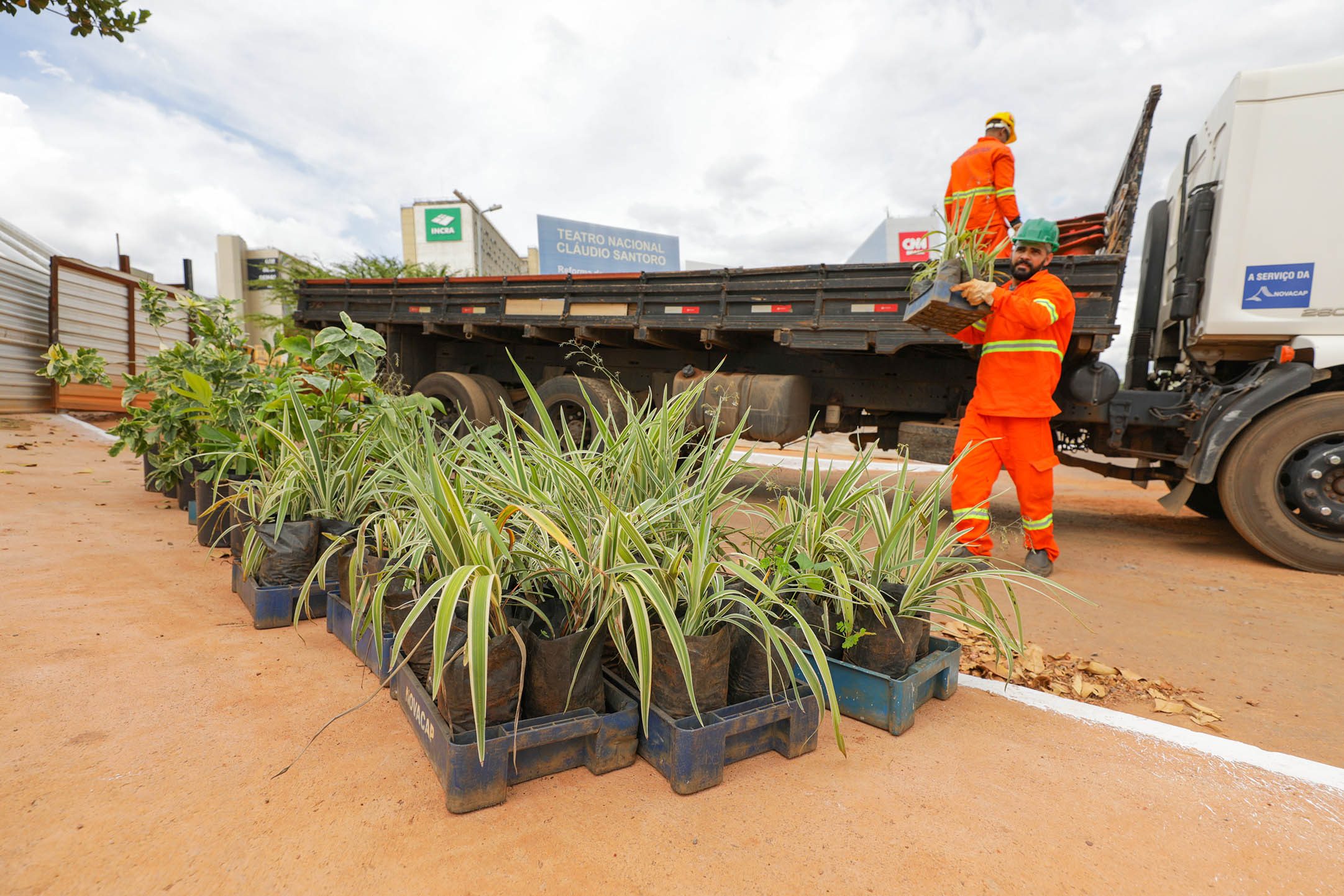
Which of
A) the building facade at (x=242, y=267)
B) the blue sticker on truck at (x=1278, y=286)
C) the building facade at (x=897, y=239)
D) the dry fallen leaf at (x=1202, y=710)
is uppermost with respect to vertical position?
the building facade at (x=242, y=267)

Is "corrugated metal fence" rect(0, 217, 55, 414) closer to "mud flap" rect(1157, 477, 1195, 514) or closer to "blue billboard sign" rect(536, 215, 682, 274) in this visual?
"blue billboard sign" rect(536, 215, 682, 274)

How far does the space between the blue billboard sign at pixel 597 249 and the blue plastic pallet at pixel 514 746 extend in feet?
46.8

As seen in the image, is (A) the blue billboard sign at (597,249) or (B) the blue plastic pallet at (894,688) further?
(A) the blue billboard sign at (597,249)

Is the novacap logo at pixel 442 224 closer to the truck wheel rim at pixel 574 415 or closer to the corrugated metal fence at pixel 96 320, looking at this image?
the corrugated metal fence at pixel 96 320

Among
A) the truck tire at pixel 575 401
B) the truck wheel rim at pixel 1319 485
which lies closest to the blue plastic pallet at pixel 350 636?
the truck tire at pixel 575 401

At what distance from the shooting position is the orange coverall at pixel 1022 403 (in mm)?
3166

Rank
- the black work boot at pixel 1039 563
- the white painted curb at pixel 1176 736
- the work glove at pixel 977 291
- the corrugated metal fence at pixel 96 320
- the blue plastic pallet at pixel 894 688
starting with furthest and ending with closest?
1. the corrugated metal fence at pixel 96 320
2. the black work boot at pixel 1039 563
3. the work glove at pixel 977 291
4. the blue plastic pallet at pixel 894 688
5. the white painted curb at pixel 1176 736

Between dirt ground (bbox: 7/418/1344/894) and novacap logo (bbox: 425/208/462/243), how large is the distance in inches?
1126

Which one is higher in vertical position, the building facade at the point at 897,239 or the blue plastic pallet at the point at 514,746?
the building facade at the point at 897,239

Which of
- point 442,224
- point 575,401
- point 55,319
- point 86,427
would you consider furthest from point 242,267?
point 575,401

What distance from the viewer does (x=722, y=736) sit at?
136 centimetres

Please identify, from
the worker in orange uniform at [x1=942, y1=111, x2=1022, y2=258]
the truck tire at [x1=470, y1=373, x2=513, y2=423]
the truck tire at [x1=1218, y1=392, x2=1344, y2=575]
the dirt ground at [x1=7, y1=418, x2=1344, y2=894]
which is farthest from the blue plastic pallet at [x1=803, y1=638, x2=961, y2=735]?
the truck tire at [x1=470, y1=373, x2=513, y2=423]

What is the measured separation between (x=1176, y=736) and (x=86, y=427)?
11120mm

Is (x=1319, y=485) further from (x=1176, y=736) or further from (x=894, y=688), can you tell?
(x=894, y=688)
